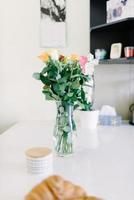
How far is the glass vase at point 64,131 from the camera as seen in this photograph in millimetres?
1191

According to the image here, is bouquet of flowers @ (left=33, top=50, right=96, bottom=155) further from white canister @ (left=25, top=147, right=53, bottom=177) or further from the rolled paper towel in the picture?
the rolled paper towel

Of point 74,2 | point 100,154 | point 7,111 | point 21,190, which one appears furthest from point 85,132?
point 74,2

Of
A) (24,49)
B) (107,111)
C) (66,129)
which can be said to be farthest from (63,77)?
(24,49)

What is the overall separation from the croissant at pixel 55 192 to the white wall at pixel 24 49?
1280 millimetres

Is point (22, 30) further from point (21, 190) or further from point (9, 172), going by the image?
point (21, 190)

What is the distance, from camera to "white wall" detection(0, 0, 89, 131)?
6.32 feet

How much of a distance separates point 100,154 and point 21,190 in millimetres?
483

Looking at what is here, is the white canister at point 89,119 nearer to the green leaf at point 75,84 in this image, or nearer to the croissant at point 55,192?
the green leaf at point 75,84

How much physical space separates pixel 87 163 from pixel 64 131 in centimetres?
18

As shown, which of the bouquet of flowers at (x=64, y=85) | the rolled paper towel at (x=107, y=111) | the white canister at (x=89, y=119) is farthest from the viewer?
the rolled paper towel at (x=107, y=111)

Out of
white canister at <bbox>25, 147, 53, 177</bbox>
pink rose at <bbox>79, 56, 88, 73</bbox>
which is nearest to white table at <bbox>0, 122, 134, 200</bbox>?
white canister at <bbox>25, 147, 53, 177</bbox>

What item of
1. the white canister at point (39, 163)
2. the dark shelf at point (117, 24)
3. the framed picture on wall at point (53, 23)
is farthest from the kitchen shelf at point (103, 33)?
the white canister at point (39, 163)

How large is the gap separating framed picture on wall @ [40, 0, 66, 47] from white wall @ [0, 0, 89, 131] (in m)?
0.04

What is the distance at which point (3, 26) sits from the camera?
1.93m
